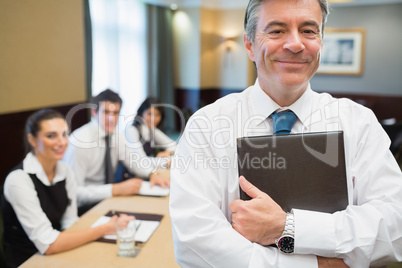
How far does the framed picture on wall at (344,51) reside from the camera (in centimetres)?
724

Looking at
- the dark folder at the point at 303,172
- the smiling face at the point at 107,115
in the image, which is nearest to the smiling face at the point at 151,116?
the smiling face at the point at 107,115

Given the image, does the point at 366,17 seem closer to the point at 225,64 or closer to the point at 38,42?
the point at 225,64

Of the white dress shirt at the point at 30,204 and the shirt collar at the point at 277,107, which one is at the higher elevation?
the shirt collar at the point at 277,107

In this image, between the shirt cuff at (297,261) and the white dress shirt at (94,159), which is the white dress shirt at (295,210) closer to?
the shirt cuff at (297,261)

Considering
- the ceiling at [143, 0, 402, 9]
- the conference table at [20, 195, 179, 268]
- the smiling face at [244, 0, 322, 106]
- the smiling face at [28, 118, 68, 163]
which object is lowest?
the conference table at [20, 195, 179, 268]

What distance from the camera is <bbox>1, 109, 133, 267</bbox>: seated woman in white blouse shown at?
1592mm

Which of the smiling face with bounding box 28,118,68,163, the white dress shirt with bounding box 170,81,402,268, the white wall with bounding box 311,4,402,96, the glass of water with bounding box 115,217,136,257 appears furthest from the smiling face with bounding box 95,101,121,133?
the white wall with bounding box 311,4,402,96

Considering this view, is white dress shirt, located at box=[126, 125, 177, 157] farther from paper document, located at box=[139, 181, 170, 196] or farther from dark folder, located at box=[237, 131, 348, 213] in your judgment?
dark folder, located at box=[237, 131, 348, 213]

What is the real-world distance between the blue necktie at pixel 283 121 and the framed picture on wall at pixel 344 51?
6.85m

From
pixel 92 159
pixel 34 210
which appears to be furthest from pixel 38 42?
pixel 34 210

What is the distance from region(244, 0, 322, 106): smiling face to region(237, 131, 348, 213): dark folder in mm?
196

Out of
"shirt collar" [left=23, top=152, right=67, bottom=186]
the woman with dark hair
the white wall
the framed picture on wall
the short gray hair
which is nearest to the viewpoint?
the short gray hair

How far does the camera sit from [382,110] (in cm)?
726

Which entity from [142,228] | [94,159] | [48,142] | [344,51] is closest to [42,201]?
[48,142]
